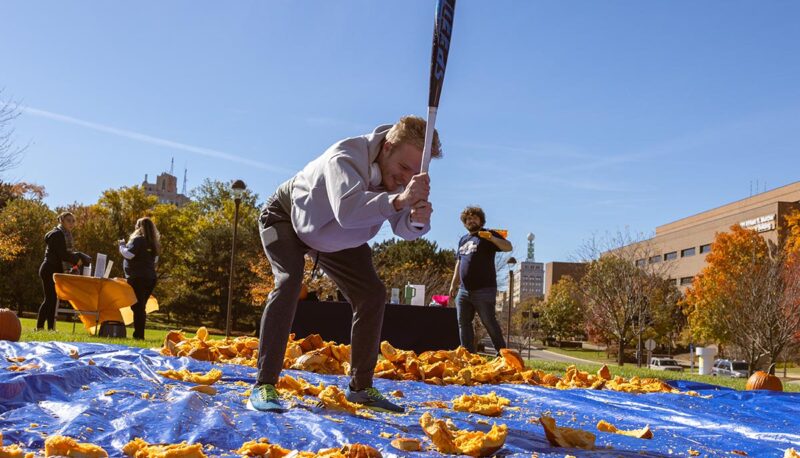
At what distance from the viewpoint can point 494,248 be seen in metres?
7.98

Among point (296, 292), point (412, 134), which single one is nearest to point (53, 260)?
point (296, 292)

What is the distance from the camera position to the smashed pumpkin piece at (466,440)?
2.56 m

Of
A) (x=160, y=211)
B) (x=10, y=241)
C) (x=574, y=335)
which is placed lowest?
(x=574, y=335)

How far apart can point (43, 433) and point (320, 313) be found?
669cm

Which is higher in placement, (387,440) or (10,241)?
(10,241)

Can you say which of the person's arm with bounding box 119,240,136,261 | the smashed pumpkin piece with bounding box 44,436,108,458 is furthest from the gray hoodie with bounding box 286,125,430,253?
the person's arm with bounding box 119,240,136,261

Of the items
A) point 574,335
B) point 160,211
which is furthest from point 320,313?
point 574,335

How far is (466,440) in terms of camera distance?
266 cm

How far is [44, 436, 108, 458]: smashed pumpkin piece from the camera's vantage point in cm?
215

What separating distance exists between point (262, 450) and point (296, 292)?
51.0 inches

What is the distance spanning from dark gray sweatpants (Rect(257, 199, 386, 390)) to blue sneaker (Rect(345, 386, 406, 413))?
6 centimetres

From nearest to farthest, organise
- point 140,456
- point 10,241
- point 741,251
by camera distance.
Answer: point 140,456, point 10,241, point 741,251

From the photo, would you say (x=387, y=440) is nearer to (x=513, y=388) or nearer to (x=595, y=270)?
(x=513, y=388)

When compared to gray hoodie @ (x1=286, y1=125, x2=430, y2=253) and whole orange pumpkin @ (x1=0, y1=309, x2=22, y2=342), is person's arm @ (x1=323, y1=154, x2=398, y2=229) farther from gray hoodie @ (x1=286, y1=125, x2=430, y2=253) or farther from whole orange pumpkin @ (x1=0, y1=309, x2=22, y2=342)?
whole orange pumpkin @ (x1=0, y1=309, x2=22, y2=342)
